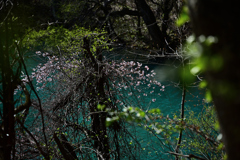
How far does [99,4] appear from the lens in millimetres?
16828

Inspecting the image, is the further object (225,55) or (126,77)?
(126,77)

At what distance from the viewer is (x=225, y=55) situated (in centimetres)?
75

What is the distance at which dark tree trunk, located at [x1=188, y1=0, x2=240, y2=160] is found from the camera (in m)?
0.74

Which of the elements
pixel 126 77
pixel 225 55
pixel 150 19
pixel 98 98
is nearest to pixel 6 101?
pixel 225 55

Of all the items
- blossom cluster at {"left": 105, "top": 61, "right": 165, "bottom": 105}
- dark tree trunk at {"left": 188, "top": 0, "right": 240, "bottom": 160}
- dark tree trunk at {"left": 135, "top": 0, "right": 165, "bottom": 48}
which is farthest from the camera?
dark tree trunk at {"left": 135, "top": 0, "right": 165, "bottom": 48}

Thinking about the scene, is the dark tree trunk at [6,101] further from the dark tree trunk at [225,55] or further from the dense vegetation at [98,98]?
the dark tree trunk at [225,55]

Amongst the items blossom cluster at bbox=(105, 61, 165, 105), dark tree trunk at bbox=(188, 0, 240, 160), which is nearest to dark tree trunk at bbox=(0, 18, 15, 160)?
dark tree trunk at bbox=(188, 0, 240, 160)

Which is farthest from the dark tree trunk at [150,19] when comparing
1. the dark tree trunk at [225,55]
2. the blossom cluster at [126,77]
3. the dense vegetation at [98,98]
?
the dark tree trunk at [225,55]

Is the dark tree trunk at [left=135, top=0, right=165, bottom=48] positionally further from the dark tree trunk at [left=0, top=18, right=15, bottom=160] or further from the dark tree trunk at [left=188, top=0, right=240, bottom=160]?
the dark tree trunk at [left=188, top=0, right=240, bottom=160]

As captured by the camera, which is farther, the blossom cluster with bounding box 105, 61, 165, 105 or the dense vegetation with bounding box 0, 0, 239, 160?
the blossom cluster with bounding box 105, 61, 165, 105

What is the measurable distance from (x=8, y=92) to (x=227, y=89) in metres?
1.57

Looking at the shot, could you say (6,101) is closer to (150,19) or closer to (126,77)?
(126,77)

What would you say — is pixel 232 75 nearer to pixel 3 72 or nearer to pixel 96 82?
pixel 3 72

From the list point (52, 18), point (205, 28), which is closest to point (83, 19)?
point (52, 18)
